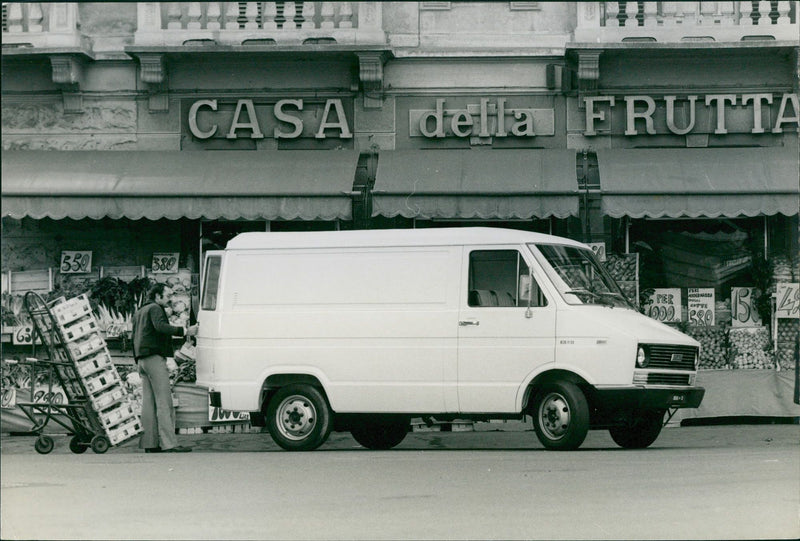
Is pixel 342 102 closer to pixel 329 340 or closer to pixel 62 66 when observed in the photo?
pixel 62 66

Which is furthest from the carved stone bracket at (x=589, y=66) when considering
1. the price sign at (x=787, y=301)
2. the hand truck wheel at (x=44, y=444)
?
the hand truck wheel at (x=44, y=444)

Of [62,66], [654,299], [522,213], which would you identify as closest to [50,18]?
[62,66]

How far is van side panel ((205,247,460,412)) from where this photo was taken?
12.6m

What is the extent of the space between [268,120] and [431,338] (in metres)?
6.65

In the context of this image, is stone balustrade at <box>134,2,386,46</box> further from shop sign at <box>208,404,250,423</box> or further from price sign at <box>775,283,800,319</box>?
price sign at <box>775,283,800,319</box>

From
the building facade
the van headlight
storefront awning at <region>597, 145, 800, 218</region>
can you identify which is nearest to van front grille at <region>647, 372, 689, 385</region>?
the van headlight

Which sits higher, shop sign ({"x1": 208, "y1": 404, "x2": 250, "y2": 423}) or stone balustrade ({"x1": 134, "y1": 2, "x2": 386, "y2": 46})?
stone balustrade ({"x1": 134, "y1": 2, "x2": 386, "y2": 46})

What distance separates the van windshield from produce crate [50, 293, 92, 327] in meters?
4.83

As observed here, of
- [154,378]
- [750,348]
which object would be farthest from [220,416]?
[750,348]

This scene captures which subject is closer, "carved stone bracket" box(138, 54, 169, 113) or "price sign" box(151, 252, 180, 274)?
"carved stone bracket" box(138, 54, 169, 113)

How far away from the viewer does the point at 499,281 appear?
1254 centimetres

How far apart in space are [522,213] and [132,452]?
5799mm

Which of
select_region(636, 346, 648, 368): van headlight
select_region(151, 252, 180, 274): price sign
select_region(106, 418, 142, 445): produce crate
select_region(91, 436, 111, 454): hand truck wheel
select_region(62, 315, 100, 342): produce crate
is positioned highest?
select_region(151, 252, 180, 274): price sign

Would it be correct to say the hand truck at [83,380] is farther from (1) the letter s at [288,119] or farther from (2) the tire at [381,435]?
(1) the letter s at [288,119]
